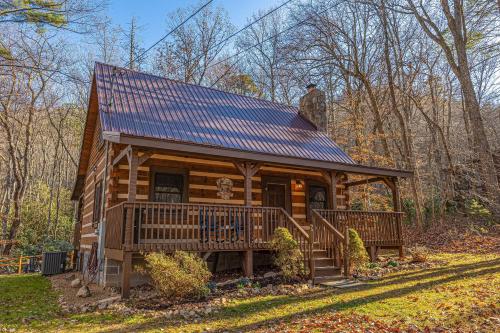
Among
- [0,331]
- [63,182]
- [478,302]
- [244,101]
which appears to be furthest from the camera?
[63,182]

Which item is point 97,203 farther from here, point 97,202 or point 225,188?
point 225,188

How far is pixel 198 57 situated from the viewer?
2788 cm

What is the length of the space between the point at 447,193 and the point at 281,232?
51.3 ft

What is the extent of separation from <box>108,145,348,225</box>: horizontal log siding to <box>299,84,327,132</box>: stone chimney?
3690 mm

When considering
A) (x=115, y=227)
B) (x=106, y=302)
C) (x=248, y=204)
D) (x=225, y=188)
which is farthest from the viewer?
(x=225, y=188)

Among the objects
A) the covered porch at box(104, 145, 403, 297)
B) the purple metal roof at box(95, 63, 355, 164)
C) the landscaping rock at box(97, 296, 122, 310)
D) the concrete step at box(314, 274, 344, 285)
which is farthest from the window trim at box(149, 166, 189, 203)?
the concrete step at box(314, 274, 344, 285)

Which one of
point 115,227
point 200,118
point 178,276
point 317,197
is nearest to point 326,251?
point 317,197

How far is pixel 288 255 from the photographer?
9.01 metres

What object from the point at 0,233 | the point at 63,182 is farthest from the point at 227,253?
the point at 63,182

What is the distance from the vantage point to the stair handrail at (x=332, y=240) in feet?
32.6

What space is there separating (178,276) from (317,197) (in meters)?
8.12

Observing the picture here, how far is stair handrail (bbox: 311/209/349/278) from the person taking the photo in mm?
9945

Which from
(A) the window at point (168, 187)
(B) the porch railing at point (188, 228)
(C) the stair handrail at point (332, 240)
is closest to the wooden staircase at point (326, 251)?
(C) the stair handrail at point (332, 240)

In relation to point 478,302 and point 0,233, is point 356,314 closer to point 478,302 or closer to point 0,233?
point 478,302
